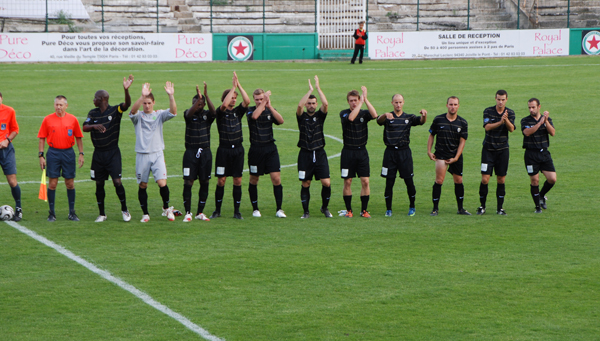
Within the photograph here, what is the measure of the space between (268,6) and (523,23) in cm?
1532

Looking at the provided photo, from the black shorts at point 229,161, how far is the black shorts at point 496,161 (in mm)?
4043

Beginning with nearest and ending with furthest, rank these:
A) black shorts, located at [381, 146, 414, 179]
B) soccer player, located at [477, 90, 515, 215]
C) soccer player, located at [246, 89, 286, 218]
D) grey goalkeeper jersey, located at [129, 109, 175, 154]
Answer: grey goalkeeper jersey, located at [129, 109, 175, 154], soccer player, located at [246, 89, 286, 218], black shorts, located at [381, 146, 414, 179], soccer player, located at [477, 90, 515, 215]

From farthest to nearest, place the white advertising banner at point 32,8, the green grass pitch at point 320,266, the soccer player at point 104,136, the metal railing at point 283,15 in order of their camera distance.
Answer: the metal railing at point 283,15
the white advertising banner at point 32,8
the soccer player at point 104,136
the green grass pitch at point 320,266

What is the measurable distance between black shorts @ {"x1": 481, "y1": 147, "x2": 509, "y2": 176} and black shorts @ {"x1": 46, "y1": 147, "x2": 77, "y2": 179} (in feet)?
22.1

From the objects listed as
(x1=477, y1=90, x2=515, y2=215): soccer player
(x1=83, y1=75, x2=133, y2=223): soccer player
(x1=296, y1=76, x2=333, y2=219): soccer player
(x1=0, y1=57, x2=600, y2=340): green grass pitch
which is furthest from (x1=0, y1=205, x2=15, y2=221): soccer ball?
(x1=477, y1=90, x2=515, y2=215): soccer player

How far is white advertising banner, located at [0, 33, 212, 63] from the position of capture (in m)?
33.2

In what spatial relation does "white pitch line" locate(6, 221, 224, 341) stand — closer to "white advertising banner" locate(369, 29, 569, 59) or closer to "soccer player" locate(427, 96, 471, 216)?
"soccer player" locate(427, 96, 471, 216)

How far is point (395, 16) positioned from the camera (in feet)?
139

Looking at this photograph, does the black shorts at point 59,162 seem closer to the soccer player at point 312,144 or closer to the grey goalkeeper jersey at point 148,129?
the grey goalkeeper jersey at point 148,129

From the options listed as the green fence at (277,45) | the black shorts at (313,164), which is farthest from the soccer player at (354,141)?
the green fence at (277,45)

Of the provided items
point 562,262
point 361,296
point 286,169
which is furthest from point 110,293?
point 286,169

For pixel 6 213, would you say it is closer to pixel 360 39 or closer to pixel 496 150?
pixel 496 150

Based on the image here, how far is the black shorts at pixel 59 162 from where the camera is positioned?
429 inches

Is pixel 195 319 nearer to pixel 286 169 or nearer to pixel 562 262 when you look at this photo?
pixel 562 262
